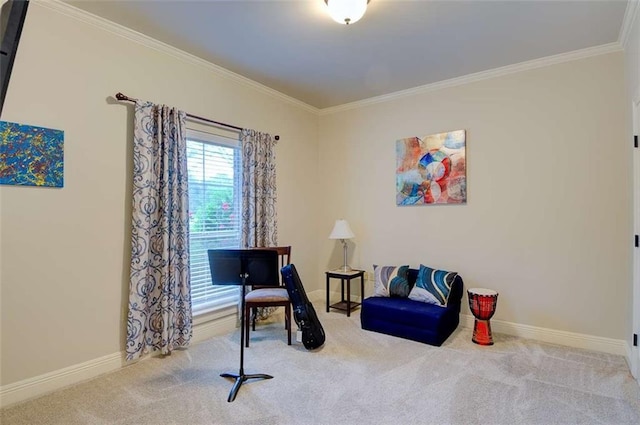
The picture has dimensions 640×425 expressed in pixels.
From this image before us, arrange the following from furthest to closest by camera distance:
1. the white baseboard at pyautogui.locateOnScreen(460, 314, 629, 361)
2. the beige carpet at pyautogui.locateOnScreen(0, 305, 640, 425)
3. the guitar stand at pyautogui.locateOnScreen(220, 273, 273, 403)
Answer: the white baseboard at pyautogui.locateOnScreen(460, 314, 629, 361)
the guitar stand at pyautogui.locateOnScreen(220, 273, 273, 403)
the beige carpet at pyautogui.locateOnScreen(0, 305, 640, 425)

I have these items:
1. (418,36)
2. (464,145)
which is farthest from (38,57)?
(464,145)

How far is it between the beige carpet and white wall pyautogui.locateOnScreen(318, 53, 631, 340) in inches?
20.8

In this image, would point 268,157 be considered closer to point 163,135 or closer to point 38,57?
point 163,135

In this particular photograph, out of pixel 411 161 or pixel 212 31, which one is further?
pixel 411 161

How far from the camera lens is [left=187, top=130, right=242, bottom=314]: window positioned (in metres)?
3.47

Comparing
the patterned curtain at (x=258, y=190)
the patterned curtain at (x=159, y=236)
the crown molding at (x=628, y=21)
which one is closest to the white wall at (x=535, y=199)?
the crown molding at (x=628, y=21)

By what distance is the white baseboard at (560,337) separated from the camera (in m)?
3.06

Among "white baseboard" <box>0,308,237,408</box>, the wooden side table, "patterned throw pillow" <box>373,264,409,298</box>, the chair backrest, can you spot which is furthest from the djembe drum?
"white baseboard" <box>0,308,237,408</box>

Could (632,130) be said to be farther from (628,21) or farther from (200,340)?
(200,340)

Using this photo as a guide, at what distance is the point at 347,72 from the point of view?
3711 millimetres

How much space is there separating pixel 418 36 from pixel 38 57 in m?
2.93

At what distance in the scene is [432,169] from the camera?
403 cm

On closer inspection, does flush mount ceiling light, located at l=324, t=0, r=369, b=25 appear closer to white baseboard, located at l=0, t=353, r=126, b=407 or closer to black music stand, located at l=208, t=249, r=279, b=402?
black music stand, located at l=208, t=249, r=279, b=402

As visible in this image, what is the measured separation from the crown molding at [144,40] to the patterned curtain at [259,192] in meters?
0.60
